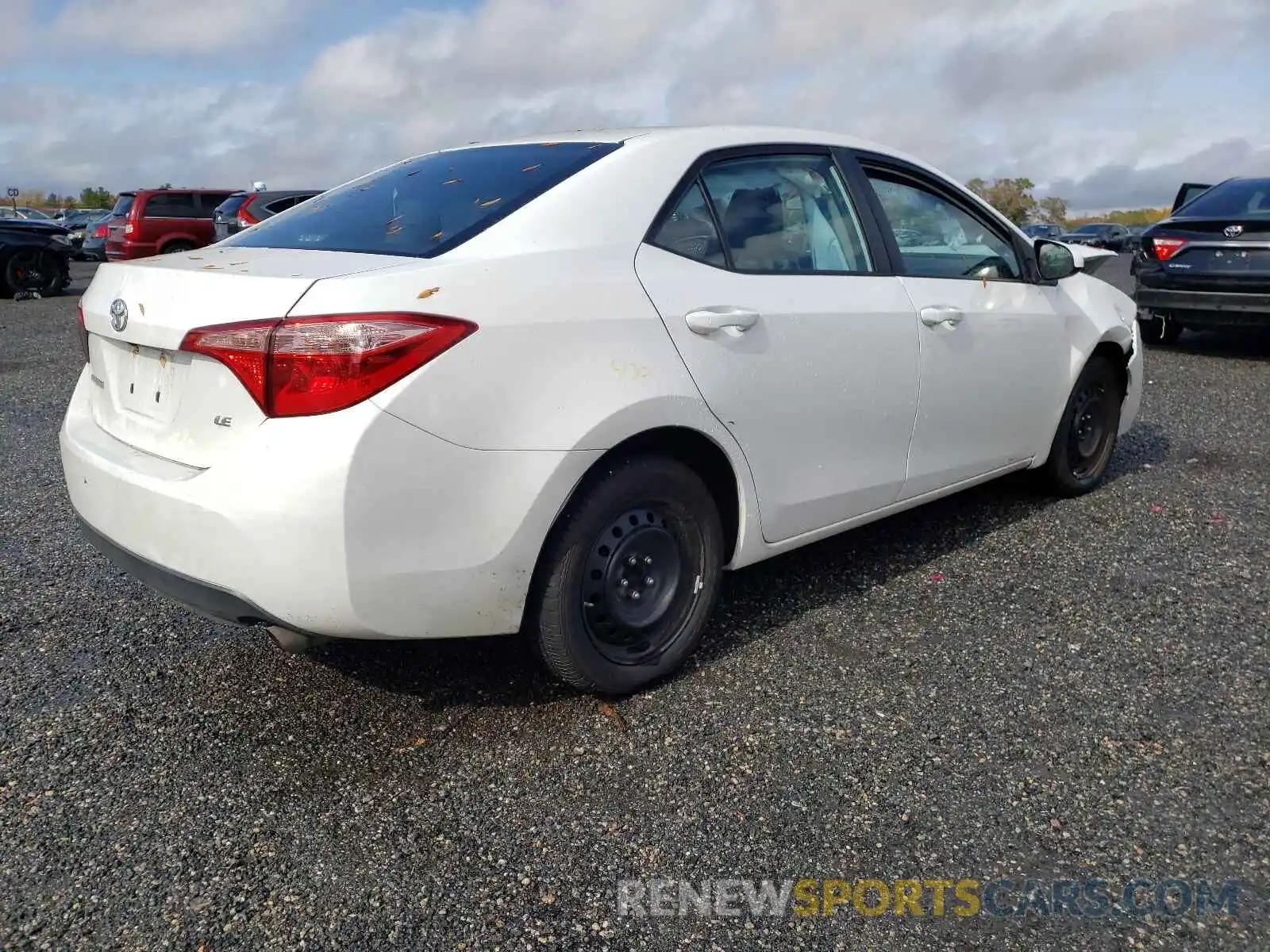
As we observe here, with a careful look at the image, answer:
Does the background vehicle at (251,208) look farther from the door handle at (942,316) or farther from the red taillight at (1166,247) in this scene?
the door handle at (942,316)

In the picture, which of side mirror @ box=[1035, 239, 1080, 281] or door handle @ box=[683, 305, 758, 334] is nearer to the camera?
door handle @ box=[683, 305, 758, 334]

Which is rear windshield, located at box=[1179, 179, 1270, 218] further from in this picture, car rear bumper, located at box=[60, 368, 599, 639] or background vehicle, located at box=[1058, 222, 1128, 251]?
background vehicle, located at box=[1058, 222, 1128, 251]

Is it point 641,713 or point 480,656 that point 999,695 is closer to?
point 641,713

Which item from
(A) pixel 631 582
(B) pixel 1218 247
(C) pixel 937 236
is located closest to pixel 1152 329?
(B) pixel 1218 247

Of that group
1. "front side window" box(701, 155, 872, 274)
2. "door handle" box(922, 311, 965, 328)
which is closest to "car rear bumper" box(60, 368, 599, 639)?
"front side window" box(701, 155, 872, 274)

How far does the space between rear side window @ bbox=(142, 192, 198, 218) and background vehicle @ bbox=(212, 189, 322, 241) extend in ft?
9.78

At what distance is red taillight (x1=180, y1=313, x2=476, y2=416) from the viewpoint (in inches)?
89.8

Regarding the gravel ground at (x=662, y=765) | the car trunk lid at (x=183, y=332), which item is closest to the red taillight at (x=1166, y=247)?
the gravel ground at (x=662, y=765)

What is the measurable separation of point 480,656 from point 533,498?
37.0 inches

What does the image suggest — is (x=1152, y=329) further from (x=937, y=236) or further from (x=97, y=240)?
(x=97, y=240)

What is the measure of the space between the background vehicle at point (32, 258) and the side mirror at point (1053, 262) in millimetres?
15789

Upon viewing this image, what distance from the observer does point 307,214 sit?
10.6 ft

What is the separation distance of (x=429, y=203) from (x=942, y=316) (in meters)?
1.82

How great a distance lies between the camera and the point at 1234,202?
348 inches
